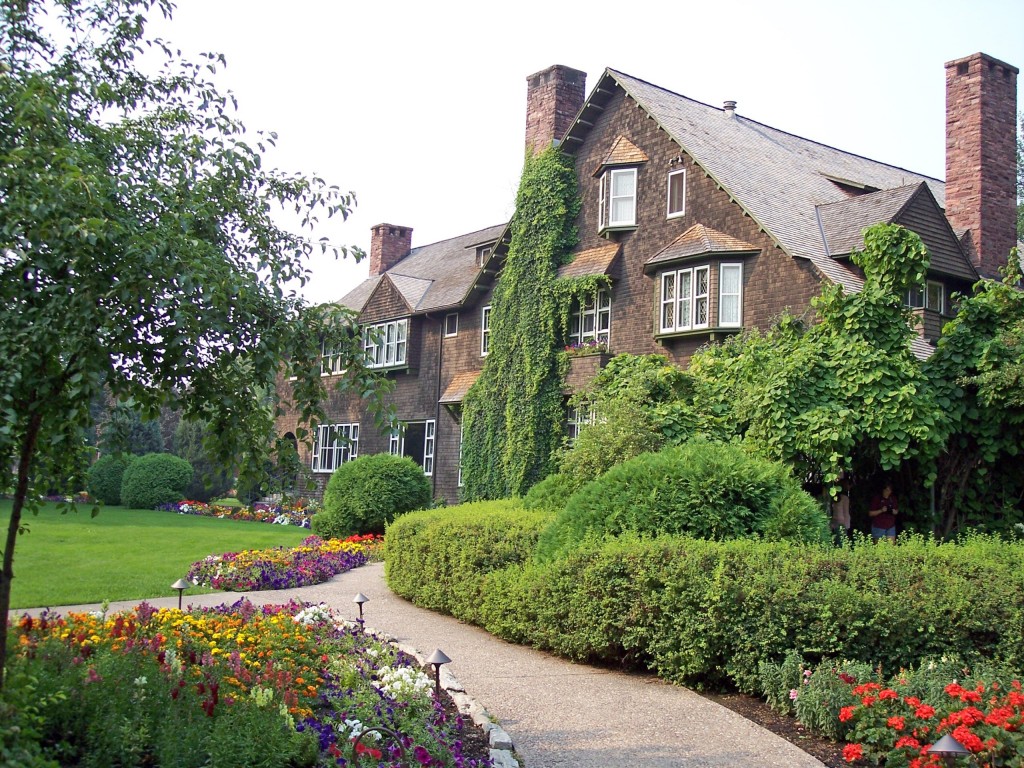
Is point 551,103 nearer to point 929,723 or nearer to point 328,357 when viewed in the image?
point 328,357

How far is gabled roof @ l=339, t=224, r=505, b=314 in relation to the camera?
2948 cm

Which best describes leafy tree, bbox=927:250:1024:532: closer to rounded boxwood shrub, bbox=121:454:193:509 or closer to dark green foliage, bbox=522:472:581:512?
dark green foliage, bbox=522:472:581:512

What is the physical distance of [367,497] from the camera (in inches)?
843

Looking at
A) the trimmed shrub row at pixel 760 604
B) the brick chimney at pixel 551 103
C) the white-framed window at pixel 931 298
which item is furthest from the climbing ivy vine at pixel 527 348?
the trimmed shrub row at pixel 760 604

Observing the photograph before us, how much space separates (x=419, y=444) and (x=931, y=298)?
53.0 ft

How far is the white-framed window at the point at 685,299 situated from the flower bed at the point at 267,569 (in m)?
8.72

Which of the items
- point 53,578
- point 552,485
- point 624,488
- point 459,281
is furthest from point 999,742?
point 459,281

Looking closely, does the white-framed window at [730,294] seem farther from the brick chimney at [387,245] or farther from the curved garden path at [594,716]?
the brick chimney at [387,245]

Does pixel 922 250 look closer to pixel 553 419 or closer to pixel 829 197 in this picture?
pixel 829 197

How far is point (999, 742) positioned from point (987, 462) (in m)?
10.7

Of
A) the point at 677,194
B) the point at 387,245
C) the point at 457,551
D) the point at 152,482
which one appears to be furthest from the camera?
the point at 387,245

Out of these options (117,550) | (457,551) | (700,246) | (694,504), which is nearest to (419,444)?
(117,550)

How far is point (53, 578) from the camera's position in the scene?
14.3 metres

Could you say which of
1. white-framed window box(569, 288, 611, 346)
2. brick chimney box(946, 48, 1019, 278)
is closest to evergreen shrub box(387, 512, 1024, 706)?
brick chimney box(946, 48, 1019, 278)
